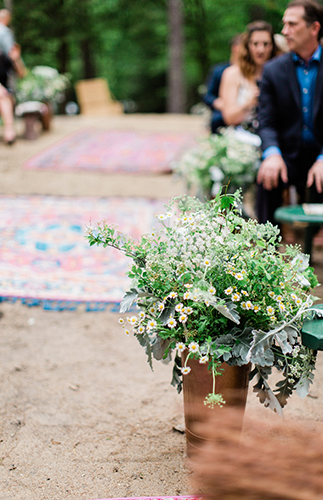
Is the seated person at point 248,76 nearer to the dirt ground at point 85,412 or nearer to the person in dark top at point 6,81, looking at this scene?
the dirt ground at point 85,412

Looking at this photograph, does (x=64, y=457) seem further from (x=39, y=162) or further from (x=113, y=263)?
(x=39, y=162)

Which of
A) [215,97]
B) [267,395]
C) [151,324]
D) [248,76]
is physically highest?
[248,76]

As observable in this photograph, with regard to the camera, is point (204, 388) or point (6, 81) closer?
point (204, 388)

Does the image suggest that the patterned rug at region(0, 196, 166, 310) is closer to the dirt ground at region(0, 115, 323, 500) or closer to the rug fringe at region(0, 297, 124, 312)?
the rug fringe at region(0, 297, 124, 312)

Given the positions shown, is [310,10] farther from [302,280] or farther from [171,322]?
[171,322]

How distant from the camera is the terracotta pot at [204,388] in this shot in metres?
1.83

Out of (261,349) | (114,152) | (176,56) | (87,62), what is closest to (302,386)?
(261,349)

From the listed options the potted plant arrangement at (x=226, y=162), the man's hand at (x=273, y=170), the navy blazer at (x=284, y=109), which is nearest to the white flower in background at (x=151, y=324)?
the man's hand at (x=273, y=170)

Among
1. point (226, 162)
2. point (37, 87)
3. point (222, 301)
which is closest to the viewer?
point (222, 301)

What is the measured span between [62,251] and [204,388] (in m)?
2.74

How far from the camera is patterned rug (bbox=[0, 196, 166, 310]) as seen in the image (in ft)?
11.8

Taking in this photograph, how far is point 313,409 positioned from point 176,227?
1105 mm

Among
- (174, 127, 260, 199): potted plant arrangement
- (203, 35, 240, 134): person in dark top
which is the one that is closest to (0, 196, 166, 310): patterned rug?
(174, 127, 260, 199): potted plant arrangement

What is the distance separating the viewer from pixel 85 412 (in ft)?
7.77
